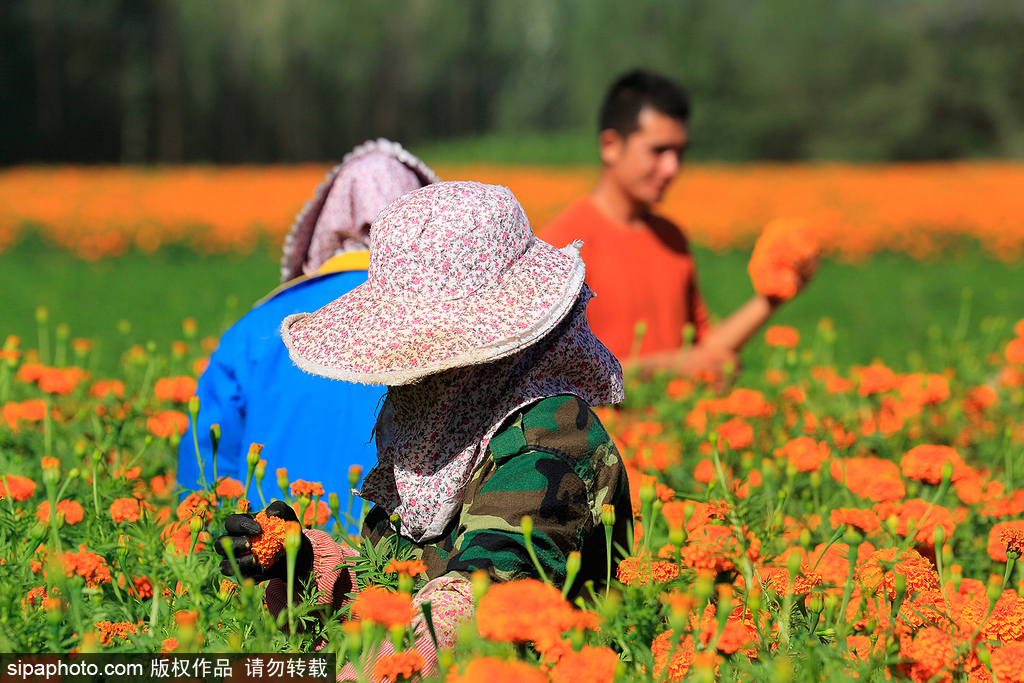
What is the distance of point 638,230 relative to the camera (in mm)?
4230

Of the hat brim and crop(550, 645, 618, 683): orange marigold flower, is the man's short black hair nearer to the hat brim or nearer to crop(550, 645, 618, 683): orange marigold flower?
the hat brim

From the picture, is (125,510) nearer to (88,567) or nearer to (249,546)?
(88,567)

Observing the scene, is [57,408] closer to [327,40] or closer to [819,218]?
[819,218]

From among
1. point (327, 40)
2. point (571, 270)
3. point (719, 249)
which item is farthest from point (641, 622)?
point (327, 40)

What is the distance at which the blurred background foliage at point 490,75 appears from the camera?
28.5m

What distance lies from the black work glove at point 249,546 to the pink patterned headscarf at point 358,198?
121 centimetres

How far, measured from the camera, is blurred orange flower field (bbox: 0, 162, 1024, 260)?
12.5 meters

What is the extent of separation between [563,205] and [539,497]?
15.3 metres

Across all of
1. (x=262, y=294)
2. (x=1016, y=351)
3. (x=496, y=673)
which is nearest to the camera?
(x=496, y=673)

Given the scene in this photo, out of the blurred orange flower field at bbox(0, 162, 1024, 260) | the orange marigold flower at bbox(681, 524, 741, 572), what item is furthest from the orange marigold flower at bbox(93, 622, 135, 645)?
the blurred orange flower field at bbox(0, 162, 1024, 260)

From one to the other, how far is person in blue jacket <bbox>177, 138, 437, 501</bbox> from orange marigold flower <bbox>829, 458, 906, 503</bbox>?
3.14 ft

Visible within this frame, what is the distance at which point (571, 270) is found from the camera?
1.39 m

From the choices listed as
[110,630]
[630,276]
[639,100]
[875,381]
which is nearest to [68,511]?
[110,630]

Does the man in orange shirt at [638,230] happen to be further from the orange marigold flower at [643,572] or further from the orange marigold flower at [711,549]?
the orange marigold flower at [643,572]
